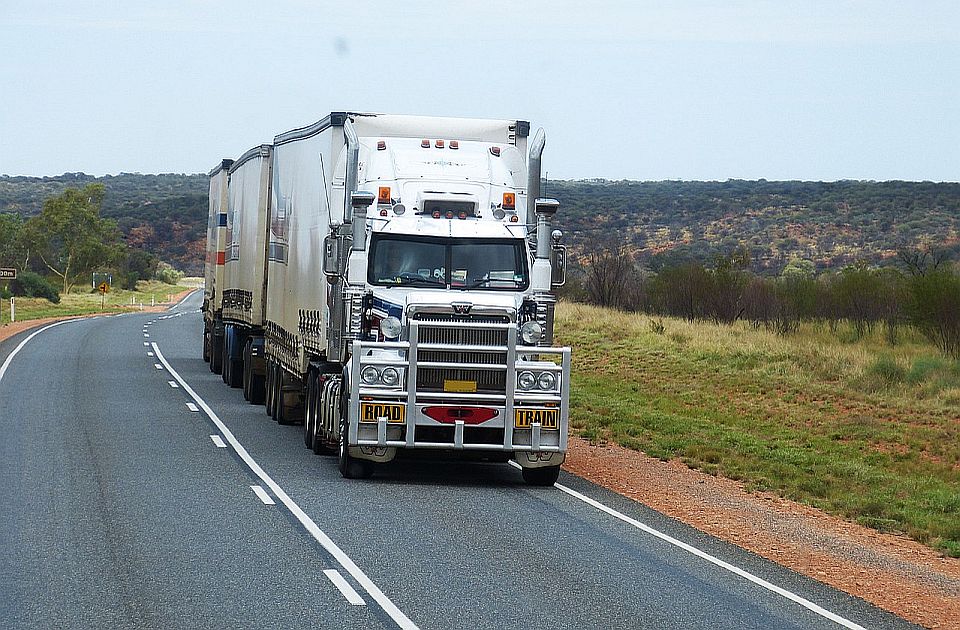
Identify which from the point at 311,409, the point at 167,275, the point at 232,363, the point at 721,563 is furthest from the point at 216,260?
the point at 167,275

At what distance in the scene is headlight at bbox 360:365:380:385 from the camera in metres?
15.0

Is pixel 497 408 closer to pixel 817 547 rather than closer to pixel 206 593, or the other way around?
pixel 817 547

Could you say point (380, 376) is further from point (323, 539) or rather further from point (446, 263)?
point (323, 539)

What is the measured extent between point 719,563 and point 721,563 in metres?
0.02

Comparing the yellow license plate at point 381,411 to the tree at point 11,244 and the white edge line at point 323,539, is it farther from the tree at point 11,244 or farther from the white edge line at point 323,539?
the tree at point 11,244

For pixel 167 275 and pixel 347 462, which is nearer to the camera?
pixel 347 462

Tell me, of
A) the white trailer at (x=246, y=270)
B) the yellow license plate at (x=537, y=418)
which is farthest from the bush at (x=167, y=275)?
the yellow license plate at (x=537, y=418)

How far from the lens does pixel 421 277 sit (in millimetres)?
15977

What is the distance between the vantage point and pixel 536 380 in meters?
15.3

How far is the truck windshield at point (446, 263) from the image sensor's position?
15945mm

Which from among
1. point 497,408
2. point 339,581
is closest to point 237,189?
point 497,408

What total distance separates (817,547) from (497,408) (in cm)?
392

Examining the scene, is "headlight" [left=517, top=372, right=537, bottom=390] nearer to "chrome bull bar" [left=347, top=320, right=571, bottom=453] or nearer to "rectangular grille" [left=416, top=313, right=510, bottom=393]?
"chrome bull bar" [left=347, top=320, right=571, bottom=453]

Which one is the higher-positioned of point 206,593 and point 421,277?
point 421,277
